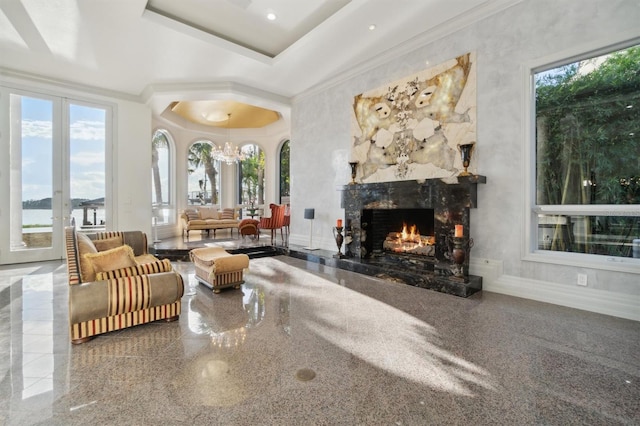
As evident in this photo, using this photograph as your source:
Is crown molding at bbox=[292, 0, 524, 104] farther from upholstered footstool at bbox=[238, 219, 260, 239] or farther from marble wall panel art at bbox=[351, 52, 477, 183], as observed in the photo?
upholstered footstool at bbox=[238, 219, 260, 239]

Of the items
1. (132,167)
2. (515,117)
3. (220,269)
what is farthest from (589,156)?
(132,167)

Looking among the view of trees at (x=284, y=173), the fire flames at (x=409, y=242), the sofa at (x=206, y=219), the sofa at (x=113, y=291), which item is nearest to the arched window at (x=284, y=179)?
the view of trees at (x=284, y=173)

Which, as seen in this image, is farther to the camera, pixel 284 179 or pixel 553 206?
pixel 284 179

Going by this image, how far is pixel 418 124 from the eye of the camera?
4.87m

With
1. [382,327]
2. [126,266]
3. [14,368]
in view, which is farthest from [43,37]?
[382,327]

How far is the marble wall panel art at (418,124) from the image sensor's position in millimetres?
4363

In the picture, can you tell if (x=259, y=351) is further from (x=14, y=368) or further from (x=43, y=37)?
(x=43, y=37)

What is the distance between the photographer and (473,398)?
185 cm

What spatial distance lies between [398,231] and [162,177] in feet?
24.2

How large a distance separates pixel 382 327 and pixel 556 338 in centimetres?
151

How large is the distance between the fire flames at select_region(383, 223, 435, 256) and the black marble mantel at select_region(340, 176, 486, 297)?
0.18 meters

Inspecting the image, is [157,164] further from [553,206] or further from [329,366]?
[553,206]

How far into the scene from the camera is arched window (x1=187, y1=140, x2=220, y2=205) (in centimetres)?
1001

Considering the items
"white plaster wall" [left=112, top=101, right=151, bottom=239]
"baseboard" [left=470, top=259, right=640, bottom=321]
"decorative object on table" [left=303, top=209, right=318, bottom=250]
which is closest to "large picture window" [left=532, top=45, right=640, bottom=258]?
"baseboard" [left=470, top=259, right=640, bottom=321]
